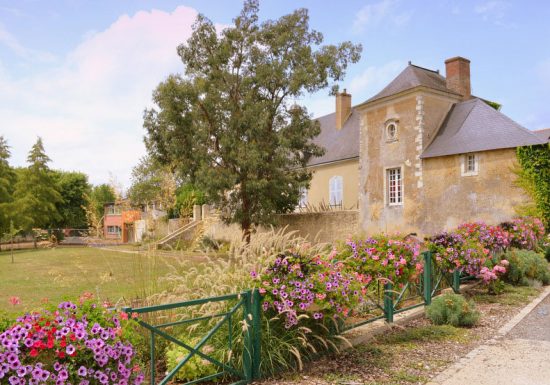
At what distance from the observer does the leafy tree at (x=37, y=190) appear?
3278cm

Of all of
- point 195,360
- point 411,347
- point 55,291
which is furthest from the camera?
point 55,291

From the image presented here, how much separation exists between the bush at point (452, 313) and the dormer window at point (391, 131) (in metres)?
14.2

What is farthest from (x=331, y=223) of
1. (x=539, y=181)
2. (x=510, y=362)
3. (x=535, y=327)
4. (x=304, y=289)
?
(x=304, y=289)

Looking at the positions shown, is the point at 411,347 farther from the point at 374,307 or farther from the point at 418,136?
the point at 418,136

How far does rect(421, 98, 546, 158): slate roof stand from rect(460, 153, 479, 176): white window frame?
28cm

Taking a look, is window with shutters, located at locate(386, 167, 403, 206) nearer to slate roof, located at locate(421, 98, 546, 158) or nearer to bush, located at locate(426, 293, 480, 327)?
slate roof, located at locate(421, 98, 546, 158)

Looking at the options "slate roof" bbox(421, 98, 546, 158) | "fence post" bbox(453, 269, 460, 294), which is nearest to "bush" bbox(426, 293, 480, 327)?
"fence post" bbox(453, 269, 460, 294)

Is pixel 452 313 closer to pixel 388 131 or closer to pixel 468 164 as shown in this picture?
pixel 468 164

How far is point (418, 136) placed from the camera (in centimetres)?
1839

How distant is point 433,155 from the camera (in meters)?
17.6

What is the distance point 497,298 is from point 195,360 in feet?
20.8

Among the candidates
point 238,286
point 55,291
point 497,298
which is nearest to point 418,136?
point 497,298

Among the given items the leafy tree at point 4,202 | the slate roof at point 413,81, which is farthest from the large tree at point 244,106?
the leafy tree at point 4,202

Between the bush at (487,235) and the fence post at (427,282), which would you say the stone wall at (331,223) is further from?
the fence post at (427,282)
